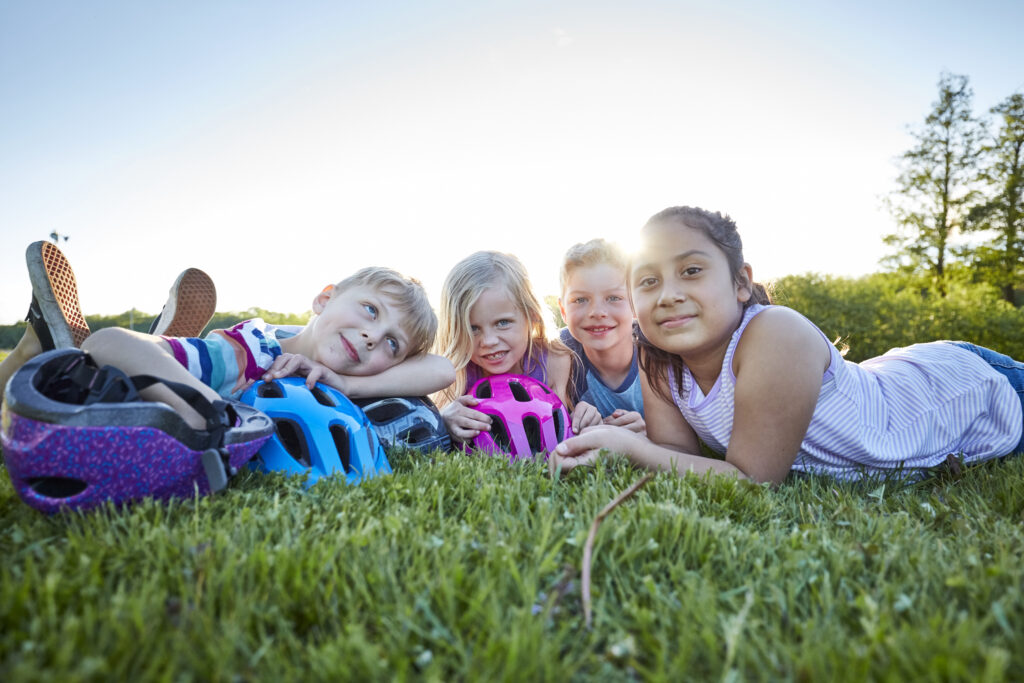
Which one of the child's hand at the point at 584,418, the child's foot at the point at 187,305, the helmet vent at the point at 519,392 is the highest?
the child's foot at the point at 187,305

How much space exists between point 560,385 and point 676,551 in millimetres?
3095

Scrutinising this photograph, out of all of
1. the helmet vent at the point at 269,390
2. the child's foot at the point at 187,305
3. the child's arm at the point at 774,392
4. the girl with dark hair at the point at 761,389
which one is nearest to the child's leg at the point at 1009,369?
the girl with dark hair at the point at 761,389

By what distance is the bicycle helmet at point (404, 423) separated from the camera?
3.66 m

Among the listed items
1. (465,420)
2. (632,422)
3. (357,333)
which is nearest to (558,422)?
(632,422)

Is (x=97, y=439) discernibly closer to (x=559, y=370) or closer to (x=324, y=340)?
(x=324, y=340)

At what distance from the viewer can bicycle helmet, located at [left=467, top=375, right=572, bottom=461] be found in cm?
379

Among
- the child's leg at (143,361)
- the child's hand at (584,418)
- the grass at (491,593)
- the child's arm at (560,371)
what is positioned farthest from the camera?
the child's arm at (560,371)

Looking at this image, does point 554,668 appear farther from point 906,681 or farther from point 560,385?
point 560,385

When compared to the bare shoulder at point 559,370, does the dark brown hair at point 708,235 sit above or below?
above

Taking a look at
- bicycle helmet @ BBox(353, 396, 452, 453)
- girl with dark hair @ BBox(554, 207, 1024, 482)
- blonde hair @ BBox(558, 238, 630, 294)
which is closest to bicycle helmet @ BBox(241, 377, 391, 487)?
bicycle helmet @ BBox(353, 396, 452, 453)

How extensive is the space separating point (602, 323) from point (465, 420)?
156cm

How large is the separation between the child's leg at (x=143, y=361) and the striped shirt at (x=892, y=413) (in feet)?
9.03

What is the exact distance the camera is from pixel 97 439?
1988 millimetres

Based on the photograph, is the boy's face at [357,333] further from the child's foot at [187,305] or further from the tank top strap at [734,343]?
the tank top strap at [734,343]
